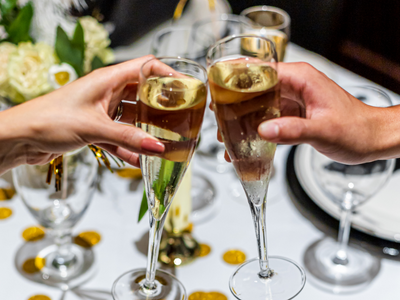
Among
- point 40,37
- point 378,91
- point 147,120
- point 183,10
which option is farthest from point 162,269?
point 183,10

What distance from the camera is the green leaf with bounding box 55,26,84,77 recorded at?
1.13 m

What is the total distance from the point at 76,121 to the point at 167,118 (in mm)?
165

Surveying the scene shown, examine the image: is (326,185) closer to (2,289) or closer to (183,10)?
(2,289)

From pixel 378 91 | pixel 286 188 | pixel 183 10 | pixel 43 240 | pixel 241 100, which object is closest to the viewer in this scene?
pixel 241 100

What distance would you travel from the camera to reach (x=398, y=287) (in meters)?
1.02

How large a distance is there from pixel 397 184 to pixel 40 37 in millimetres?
966

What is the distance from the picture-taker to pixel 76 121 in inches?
30.9

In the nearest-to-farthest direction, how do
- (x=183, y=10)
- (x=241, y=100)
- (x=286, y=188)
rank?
(x=241, y=100) < (x=286, y=188) < (x=183, y=10)

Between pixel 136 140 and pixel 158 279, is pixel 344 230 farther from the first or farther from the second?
pixel 136 140

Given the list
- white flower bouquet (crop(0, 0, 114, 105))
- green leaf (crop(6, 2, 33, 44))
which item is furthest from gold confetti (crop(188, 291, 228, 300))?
green leaf (crop(6, 2, 33, 44))

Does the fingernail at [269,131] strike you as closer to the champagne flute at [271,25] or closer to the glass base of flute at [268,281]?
the glass base of flute at [268,281]

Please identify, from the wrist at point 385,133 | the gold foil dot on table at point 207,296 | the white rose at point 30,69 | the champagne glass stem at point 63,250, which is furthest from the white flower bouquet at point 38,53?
the wrist at point 385,133

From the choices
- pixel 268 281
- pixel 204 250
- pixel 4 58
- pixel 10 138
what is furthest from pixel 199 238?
pixel 4 58

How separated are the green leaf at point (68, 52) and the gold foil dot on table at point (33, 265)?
421 millimetres
